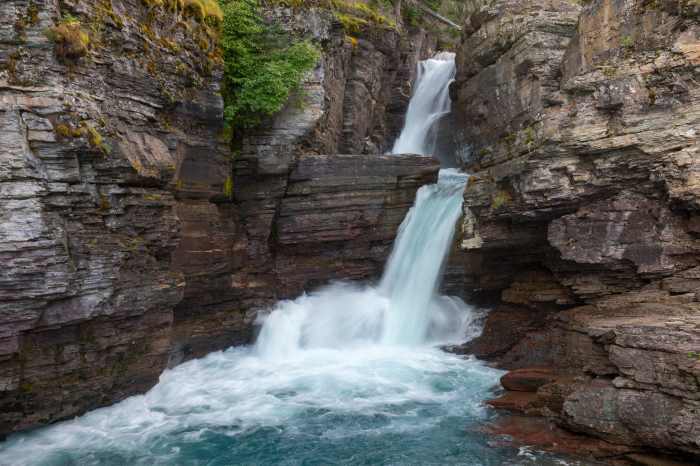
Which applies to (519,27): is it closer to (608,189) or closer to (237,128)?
(608,189)

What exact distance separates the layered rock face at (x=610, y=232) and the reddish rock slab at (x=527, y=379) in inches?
15.1

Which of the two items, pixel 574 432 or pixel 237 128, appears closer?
pixel 574 432

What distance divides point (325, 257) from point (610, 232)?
7.77 metres

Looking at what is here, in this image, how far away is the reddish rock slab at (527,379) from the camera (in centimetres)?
1149

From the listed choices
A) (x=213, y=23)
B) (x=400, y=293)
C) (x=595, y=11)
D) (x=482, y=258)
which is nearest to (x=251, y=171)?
(x=213, y=23)

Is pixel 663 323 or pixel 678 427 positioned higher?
pixel 663 323

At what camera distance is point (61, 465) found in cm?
930

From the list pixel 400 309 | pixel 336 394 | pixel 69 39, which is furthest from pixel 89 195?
pixel 400 309

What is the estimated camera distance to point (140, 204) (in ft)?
36.1

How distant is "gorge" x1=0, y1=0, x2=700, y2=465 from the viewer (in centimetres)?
933

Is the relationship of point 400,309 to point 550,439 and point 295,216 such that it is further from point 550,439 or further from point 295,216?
point 550,439

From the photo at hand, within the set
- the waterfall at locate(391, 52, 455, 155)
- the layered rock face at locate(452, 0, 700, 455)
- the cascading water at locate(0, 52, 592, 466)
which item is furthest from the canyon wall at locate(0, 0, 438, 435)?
the waterfall at locate(391, 52, 455, 155)

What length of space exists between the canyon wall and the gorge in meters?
0.05

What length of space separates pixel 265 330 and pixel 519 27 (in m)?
12.5
